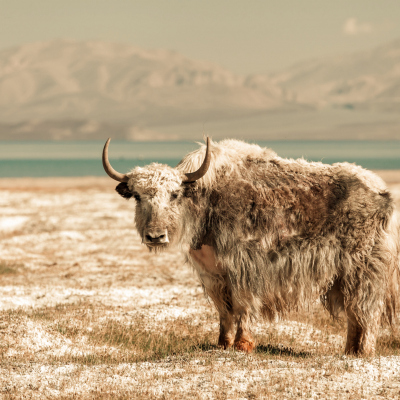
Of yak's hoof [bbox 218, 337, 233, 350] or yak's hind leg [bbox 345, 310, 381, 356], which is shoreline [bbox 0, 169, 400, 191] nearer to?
yak's hoof [bbox 218, 337, 233, 350]

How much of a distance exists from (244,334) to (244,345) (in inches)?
Answer: 4.6

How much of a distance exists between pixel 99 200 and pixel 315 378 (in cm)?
2560

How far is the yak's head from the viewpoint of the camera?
622cm

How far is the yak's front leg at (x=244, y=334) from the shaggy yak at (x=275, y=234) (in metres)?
0.01

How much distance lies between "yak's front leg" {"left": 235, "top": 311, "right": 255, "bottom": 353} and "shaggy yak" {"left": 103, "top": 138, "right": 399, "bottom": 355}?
11 mm

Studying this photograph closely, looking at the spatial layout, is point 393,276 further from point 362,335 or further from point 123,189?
point 123,189

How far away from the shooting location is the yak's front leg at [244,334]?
669cm

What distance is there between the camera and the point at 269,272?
6.50 metres

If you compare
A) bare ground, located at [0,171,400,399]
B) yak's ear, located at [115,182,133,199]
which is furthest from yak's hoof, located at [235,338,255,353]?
yak's ear, located at [115,182,133,199]

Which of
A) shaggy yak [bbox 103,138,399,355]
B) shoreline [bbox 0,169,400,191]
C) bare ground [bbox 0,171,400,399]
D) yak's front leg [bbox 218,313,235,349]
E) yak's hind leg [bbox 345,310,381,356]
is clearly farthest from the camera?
shoreline [bbox 0,169,400,191]

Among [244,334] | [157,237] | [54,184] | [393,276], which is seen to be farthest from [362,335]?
[54,184]

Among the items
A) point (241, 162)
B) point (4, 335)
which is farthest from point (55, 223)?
point (241, 162)

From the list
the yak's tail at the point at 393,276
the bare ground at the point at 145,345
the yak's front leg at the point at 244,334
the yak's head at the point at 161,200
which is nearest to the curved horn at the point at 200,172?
the yak's head at the point at 161,200

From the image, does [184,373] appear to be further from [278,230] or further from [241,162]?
[241,162]
